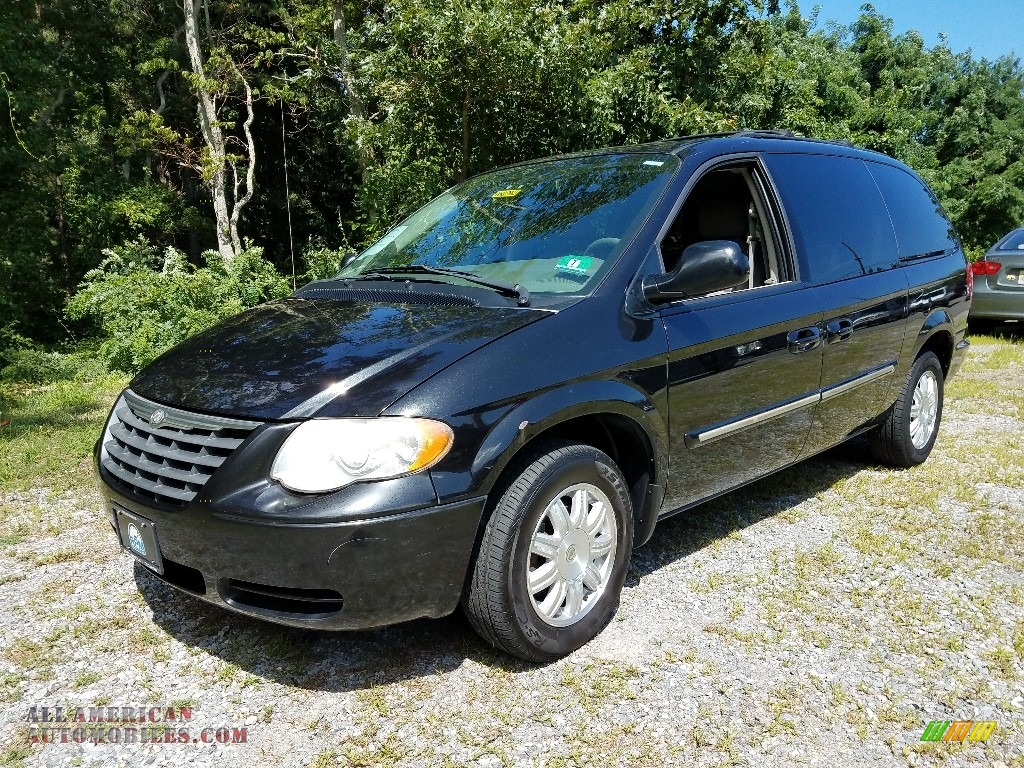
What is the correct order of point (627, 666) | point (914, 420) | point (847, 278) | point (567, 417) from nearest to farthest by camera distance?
point (567, 417) → point (627, 666) → point (847, 278) → point (914, 420)

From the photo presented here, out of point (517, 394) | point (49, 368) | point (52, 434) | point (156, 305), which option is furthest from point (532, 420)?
point (49, 368)

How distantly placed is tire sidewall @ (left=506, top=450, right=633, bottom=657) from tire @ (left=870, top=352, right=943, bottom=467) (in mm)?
2622

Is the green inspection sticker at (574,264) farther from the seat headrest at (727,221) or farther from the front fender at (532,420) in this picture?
the seat headrest at (727,221)

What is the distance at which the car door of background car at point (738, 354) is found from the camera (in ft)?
10.3

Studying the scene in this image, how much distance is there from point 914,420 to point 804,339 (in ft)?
5.83

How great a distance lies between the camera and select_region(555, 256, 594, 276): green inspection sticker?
9.95 ft

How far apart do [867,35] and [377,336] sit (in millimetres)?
27770

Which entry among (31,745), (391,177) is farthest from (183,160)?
(31,745)

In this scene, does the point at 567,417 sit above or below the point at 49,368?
above

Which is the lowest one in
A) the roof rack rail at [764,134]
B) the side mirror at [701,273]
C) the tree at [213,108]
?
the side mirror at [701,273]

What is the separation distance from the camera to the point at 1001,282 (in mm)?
9938

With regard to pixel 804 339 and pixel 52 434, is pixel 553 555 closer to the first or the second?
pixel 804 339

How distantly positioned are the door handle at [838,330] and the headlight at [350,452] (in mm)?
2365

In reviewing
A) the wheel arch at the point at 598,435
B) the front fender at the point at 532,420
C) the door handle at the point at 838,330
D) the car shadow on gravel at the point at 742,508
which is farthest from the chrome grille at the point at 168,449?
the door handle at the point at 838,330
